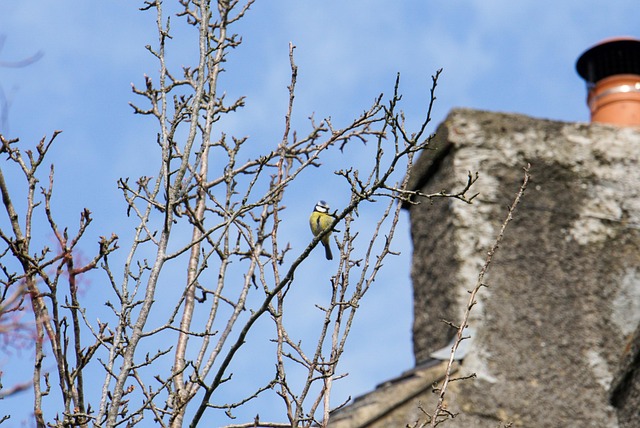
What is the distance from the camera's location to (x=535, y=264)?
570 cm

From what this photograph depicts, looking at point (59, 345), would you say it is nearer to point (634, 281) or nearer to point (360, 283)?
point (360, 283)

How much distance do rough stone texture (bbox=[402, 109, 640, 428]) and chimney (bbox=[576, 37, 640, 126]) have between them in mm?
680

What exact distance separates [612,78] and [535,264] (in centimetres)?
213

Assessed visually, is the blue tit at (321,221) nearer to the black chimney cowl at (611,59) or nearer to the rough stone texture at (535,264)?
the rough stone texture at (535,264)

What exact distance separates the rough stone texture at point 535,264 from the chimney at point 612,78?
68 centimetres

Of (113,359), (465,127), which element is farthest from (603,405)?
(113,359)

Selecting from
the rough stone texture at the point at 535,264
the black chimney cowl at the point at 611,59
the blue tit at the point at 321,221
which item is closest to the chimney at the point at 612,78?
the black chimney cowl at the point at 611,59

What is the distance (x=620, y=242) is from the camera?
5.90m

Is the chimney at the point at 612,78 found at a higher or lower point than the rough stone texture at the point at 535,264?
higher

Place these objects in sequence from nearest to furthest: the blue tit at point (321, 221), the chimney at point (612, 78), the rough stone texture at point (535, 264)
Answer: the rough stone texture at point (535, 264)
the chimney at point (612, 78)
the blue tit at point (321, 221)

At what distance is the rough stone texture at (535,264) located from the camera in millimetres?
5406

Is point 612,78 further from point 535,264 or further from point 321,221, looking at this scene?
point 321,221

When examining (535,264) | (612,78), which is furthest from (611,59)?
(535,264)

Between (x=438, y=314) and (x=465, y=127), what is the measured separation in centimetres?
113
